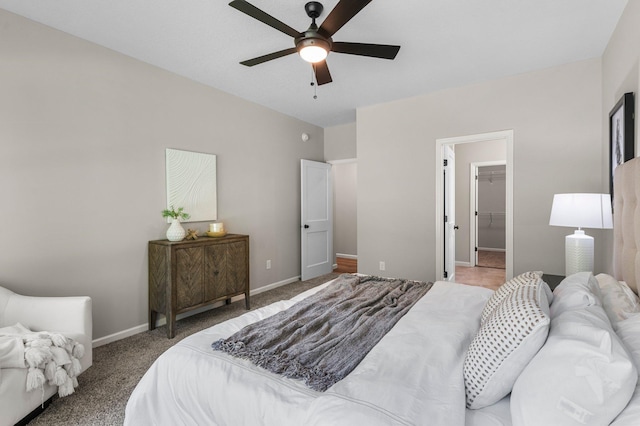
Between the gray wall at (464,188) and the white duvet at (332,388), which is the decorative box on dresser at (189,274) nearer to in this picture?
the white duvet at (332,388)

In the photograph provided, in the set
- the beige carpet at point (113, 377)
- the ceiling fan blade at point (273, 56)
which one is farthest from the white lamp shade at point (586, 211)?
the beige carpet at point (113, 377)

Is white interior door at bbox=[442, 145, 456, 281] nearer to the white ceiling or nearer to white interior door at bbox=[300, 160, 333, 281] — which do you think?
the white ceiling

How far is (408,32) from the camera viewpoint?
2.57m

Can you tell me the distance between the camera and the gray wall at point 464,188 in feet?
18.8

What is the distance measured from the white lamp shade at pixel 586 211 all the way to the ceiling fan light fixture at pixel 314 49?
216cm

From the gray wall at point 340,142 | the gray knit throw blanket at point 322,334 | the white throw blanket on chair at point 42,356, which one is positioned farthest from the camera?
the gray wall at point 340,142

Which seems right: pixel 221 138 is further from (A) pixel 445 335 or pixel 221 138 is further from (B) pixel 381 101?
(A) pixel 445 335

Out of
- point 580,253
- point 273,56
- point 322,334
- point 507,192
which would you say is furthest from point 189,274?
point 507,192

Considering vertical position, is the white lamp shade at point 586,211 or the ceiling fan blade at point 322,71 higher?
the ceiling fan blade at point 322,71

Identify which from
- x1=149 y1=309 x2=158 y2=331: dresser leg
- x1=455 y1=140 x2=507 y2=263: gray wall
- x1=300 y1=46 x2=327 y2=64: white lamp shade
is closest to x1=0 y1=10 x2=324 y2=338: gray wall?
x1=149 y1=309 x2=158 y2=331: dresser leg

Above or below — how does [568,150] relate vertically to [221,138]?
below

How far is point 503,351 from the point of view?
106 centimetres

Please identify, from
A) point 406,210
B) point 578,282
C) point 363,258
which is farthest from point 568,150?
point 363,258

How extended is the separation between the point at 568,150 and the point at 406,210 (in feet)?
5.96
